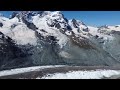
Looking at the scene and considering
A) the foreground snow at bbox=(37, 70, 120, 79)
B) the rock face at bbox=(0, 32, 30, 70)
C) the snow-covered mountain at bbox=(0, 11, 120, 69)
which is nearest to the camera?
the foreground snow at bbox=(37, 70, 120, 79)

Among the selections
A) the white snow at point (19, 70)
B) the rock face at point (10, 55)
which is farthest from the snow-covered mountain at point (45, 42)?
the white snow at point (19, 70)

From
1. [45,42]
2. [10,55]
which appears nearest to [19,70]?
[10,55]

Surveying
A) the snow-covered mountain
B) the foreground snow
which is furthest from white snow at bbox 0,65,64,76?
the foreground snow

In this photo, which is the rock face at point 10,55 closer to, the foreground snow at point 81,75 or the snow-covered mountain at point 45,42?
the snow-covered mountain at point 45,42

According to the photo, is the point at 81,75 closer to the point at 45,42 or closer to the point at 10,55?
the point at 10,55

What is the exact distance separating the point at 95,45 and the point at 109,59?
1397 millimetres

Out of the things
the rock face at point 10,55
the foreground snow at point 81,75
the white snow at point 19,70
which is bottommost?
the foreground snow at point 81,75

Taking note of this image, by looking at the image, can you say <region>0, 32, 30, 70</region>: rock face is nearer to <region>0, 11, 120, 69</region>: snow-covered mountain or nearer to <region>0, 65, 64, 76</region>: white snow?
<region>0, 11, 120, 69</region>: snow-covered mountain

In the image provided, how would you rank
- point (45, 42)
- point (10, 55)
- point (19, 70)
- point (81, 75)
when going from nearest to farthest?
point (81, 75) < point (19, 70) < point (10, 55) < point (45, 42)
